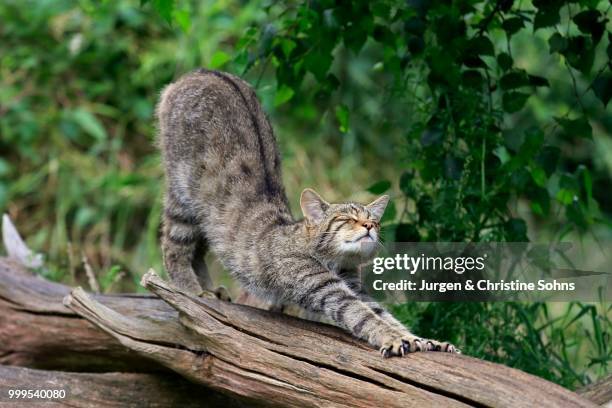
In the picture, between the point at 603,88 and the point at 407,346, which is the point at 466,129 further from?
the point at 407,346

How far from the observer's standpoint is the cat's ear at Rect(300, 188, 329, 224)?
12.6ft

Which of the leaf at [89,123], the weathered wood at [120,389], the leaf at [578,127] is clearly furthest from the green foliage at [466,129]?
the leaf at [89,123]

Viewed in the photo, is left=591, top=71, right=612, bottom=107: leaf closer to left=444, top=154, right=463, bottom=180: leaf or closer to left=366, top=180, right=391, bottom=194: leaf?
left=444, top=154, right=463, bottom=180: leaf

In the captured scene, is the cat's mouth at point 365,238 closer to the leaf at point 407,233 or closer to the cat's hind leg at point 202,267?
the leaf at point 407,233

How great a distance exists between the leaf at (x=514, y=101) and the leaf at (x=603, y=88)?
33 cm

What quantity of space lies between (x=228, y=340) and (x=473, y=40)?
1.63m

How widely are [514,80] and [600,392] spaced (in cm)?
142

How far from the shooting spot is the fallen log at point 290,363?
316 centimetres

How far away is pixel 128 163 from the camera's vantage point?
825 centimetres

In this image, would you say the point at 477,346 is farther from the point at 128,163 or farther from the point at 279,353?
the point at 128,163

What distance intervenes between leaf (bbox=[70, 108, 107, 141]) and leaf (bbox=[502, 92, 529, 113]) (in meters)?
4.52

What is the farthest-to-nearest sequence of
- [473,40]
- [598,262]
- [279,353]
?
1. [598,262]
2. [473,40]
3. [279,353]

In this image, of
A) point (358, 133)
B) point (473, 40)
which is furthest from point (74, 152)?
point (473, 40)

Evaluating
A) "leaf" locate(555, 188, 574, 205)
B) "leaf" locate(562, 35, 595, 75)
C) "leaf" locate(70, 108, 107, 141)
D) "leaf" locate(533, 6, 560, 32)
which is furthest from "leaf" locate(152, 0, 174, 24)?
"leaf" locate(70, 108, 107, 141)
